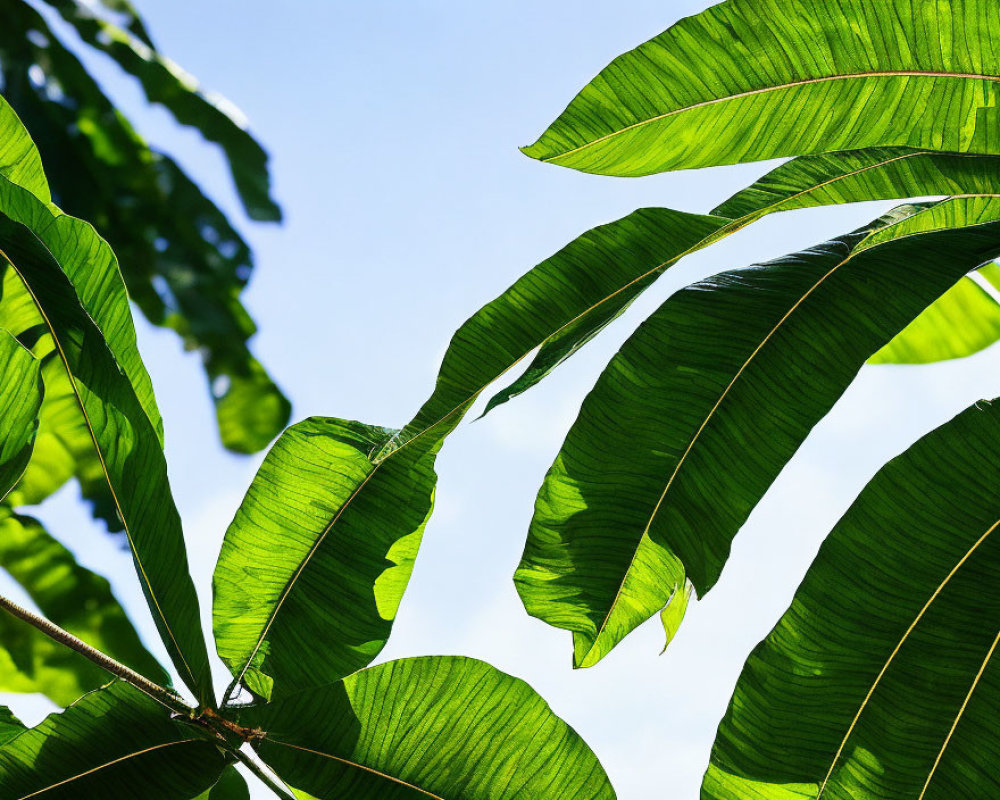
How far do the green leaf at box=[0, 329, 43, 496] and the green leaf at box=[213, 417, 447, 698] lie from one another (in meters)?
0.21

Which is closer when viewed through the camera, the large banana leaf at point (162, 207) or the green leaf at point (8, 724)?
the green leaf at point (8, 724)

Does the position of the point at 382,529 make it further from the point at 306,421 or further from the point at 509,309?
the point at 509,309

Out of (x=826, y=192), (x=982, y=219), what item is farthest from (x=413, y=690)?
(x=982, y=219)

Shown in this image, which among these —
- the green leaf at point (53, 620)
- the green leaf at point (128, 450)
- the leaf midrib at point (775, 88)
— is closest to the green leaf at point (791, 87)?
the leaf midrib at point (775, 88)

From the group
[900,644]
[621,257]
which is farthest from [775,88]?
[900,644]

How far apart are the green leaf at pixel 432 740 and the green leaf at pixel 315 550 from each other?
2.9 inches

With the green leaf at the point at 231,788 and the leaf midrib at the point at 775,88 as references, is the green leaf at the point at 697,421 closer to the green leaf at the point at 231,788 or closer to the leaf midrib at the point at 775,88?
the leaf midrib at the point at 775,88

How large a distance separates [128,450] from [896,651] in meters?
0.72

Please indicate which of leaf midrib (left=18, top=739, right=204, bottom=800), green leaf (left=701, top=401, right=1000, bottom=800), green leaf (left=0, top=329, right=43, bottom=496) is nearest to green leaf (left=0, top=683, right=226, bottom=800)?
leaf midrib (left=18, top=739, right=204, bottom=800)

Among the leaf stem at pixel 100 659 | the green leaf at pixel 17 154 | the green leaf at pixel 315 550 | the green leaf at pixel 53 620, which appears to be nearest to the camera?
the leaf stem at pixel 100 659

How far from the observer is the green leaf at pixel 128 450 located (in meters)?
0.79

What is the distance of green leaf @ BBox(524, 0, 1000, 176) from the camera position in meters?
0.77

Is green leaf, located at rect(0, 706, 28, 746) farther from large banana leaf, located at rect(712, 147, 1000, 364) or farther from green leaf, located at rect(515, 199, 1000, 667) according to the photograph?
large banana leaf, located at rect(712, 147, 1000, 364)

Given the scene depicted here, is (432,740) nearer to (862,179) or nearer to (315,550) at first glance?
(315,550)
